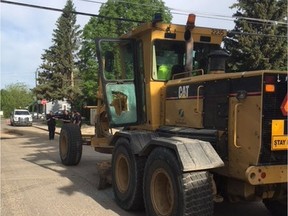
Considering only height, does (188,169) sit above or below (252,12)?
below

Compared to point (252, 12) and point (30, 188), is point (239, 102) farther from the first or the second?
point (252, 12)

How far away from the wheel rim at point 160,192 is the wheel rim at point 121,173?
1429 mm

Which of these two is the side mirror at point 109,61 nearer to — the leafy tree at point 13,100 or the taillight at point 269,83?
the taillight at point 269,83

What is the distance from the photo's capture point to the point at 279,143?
5.49 m

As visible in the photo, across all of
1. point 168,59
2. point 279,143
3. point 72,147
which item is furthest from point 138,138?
point 72,147

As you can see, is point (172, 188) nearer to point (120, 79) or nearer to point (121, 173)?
point (121, 173)

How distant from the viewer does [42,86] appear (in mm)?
55156

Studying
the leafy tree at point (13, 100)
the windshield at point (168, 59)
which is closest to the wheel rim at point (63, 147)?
the windshield at point (168, 59)

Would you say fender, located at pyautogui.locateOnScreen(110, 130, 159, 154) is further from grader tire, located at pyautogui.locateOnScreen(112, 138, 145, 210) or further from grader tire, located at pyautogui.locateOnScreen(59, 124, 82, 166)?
grader tire, located at pyautogui.locateOnScreen(59, 124, 82, 166)

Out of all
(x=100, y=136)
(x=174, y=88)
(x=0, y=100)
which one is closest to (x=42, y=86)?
(x=0, y=100)

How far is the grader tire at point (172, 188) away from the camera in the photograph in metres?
5.57

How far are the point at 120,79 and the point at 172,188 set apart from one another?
10.8 ft

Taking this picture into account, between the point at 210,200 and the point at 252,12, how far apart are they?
2491cm

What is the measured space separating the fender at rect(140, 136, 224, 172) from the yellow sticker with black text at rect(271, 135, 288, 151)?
0.69 metres
